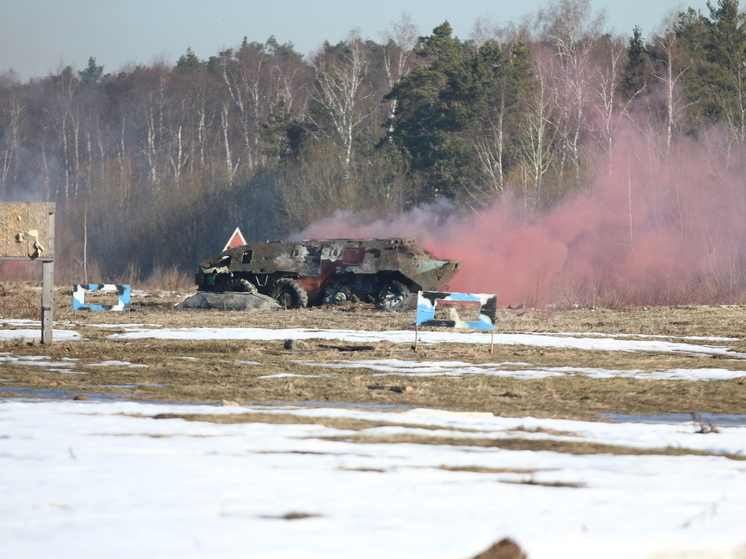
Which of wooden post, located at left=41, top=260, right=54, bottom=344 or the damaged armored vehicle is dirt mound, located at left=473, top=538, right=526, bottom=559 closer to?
wooden post, located at left=41, top=260, right=54, bottom=344

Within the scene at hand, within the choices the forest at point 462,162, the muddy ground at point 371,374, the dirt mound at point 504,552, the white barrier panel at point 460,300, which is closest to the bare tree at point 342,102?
the forest at point 462,162

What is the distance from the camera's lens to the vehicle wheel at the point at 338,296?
28016 millimetres

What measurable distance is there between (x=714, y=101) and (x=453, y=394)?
33.4 meters

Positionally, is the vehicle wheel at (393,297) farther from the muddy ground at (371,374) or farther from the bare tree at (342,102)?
the bare tree at (342,102)

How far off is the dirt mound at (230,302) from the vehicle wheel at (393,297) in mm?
2908

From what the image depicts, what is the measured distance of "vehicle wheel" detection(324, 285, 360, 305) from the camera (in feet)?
91.9

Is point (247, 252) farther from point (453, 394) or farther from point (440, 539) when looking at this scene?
point (440, 539)

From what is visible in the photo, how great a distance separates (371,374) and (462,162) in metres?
35.2

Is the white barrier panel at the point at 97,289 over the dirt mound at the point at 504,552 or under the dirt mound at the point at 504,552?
over

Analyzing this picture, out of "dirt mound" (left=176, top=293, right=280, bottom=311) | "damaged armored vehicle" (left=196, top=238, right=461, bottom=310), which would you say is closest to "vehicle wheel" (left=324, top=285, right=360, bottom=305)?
"damaged armored vehicle" (left=196, top=238, right=461, bottom=310)

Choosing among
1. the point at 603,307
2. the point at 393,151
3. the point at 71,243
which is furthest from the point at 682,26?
the point at 71,243

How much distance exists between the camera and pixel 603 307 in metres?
27.6

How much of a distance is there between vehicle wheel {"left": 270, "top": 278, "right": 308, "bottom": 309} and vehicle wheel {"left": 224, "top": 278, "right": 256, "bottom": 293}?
0.63m


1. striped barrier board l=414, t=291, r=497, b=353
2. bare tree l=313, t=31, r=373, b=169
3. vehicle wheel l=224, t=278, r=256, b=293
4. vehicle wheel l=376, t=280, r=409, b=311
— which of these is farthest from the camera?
bare tree l=313, t=31, r=373, b=169
